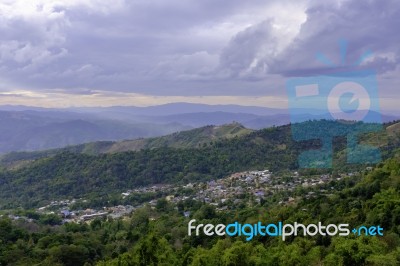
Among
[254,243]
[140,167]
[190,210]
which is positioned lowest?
[140,167]

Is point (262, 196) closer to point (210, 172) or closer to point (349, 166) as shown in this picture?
point (349, 166)

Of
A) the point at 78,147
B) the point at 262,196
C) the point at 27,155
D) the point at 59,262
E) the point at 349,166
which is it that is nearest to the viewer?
the point at 59,262

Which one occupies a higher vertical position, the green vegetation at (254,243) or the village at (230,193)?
the green vegetation at (254,243)

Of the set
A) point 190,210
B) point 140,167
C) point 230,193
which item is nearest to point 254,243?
point 190,210

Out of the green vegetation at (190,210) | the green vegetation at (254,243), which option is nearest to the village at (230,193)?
the green vegetation at (190,210)

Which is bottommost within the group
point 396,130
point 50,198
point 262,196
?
point 50,198

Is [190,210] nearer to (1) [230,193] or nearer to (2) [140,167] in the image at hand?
(1) [230,193]

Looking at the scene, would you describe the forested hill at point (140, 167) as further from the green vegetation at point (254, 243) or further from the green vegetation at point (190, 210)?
the green vegetation at point (254, 243)

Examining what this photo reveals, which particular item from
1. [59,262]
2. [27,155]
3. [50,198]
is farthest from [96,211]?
[27,155]

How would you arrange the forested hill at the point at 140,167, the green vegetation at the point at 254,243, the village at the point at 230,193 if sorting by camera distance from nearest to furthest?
the green vegetation at the point at 254,243 → the village at the point at 230,193 → the forested hill at the point at 140,167
